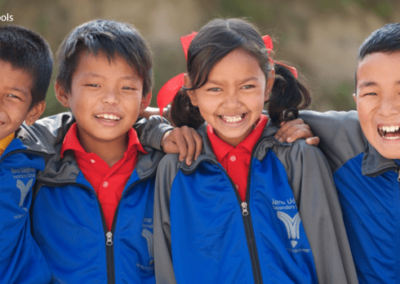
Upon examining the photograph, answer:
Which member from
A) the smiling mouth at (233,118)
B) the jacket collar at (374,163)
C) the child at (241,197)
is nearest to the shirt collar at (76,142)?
the child at (241,197)

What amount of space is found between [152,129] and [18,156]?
0.66m

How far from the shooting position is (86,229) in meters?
1.89

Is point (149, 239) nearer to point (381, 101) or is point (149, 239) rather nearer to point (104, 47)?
point (104, 47)

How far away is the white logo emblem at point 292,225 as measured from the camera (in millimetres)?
1838

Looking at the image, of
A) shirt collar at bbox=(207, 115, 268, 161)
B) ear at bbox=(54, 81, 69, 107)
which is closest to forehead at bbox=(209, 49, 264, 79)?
shirt collar at bbox=(207, 115, 268, 161)

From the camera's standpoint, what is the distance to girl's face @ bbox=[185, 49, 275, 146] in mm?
1975

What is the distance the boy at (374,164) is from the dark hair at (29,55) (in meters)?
1.44

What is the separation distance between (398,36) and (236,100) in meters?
0.76

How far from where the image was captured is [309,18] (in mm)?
5625

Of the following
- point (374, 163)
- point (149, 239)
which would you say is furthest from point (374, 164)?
point (149, 239)

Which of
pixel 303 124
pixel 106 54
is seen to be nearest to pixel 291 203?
pixel 303 124

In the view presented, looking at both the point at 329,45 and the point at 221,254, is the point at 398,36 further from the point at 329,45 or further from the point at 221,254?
the point at 329,45

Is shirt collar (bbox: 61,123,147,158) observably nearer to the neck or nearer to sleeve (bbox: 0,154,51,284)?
the neck

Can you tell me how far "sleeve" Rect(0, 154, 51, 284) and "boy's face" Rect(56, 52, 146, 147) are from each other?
0.38m
